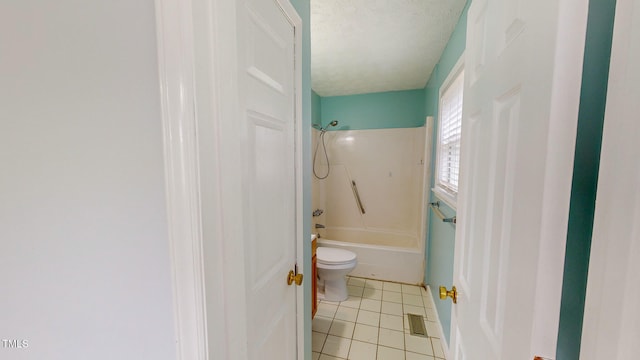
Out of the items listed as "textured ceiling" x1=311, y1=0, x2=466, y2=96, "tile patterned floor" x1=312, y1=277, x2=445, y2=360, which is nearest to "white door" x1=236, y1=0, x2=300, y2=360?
"textured ceiling" x1=311, y1=0, x2=466, y2=96

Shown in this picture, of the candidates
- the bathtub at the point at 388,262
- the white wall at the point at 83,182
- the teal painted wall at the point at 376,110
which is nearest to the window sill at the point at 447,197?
the bathtub at the point at 388,262

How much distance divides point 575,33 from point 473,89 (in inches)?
18.7

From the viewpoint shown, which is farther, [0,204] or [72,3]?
[0,204]

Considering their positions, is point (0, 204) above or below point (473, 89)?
below

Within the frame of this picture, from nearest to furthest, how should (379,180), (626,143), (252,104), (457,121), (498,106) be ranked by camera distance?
(626,143) → (498,106) → (252,104) → (457,121) → (379,180)

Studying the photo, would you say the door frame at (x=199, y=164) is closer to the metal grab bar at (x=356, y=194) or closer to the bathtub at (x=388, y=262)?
the bathtub at (x=388, y=262)

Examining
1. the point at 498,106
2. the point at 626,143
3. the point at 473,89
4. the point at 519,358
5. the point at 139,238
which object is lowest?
the point at 519,358

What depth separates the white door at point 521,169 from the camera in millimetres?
375

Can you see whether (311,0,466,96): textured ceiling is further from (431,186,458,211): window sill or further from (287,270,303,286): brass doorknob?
(287,270,303,286): brass doorknob

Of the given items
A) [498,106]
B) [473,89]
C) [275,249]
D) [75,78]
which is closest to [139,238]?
[75,78]

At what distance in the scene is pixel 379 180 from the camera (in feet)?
11.2

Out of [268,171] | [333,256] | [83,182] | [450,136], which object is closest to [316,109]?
[450,136]

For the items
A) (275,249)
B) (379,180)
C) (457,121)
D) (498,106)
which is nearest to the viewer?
(498,106)

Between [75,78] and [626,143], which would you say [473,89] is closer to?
[626,143]
